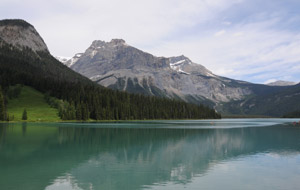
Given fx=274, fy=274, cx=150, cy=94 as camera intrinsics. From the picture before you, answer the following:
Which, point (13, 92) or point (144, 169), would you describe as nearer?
point (144, 169)

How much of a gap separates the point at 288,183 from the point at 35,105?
186488 millimetres

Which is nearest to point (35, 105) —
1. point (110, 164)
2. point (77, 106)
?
point (77, 106)

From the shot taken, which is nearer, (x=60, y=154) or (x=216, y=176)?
(x=216, y=176)

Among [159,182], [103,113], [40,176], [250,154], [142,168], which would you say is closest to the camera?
[159,182]

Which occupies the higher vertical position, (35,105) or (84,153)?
(35,105)

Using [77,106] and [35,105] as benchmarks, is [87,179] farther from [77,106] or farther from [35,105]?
[35,105]

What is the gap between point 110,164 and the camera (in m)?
38.2

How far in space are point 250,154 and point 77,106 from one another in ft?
491

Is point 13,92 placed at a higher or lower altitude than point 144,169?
higher

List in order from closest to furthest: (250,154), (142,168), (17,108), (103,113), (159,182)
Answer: (159,182), (142,168), (250,154), (17,108), (103,113)

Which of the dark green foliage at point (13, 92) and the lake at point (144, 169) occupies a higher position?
the dark green foliage at point (13, 92)

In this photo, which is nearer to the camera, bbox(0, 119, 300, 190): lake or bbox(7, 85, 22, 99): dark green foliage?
bbox(0, 119, 300, 190): lake

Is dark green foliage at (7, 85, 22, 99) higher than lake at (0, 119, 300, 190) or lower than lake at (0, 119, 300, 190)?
higher

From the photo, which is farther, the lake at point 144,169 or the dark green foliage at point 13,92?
the dark green foliage at point 13,92
